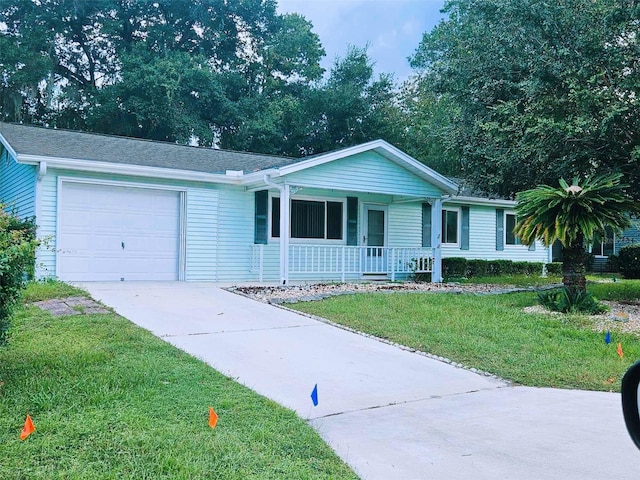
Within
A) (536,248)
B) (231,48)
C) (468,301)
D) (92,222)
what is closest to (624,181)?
(468,301)

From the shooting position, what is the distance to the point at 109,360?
5.15 metres

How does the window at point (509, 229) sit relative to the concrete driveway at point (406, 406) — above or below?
above

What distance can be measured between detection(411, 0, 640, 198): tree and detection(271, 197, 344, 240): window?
156 inches

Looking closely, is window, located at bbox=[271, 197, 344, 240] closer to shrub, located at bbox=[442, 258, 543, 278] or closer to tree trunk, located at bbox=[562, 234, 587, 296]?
shrub, located at bbox=[442, 258, 543, 278]

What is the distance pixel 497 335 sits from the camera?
23.9ft

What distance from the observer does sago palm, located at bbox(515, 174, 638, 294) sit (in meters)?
8.72

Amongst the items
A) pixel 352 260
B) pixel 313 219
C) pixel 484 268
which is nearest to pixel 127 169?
pixel 313 219

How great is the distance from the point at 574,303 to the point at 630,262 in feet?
42.3

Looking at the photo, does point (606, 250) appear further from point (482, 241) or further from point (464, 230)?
point (464, 230)

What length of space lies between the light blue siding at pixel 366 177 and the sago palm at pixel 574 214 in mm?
4745

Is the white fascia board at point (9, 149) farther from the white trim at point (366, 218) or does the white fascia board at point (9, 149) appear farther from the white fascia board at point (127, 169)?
the white trim at point (366, 218)

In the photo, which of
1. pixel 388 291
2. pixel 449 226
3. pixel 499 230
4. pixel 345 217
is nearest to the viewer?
pixel 388 291

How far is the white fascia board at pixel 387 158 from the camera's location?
12.4m

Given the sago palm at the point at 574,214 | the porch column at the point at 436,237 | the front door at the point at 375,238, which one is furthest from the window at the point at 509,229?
the sago palm at the point at 574,214
